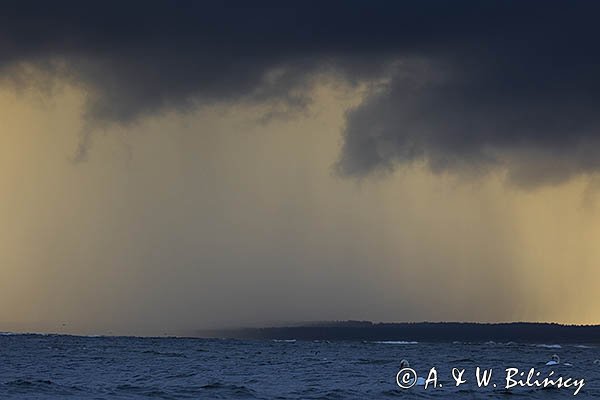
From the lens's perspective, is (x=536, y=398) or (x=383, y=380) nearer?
(x=536, y=398)

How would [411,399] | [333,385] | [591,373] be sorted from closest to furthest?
[411,399] → [333,385] → [591,373]

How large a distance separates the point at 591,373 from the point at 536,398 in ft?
145

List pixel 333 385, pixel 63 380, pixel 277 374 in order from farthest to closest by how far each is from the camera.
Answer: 1. pixel 277 374
2. pixel 63 380
3. pixel 333 385

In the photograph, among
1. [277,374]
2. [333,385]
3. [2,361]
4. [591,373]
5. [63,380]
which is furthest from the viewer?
[2,361]

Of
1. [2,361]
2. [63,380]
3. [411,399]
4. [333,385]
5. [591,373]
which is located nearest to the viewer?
[411,399]

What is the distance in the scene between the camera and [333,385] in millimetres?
87875

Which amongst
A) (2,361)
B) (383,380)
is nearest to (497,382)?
(383,380)

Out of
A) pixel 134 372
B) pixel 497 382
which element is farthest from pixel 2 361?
pixel 497 382

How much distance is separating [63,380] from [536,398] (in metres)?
46.2

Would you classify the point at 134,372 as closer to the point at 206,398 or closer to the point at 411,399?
the point at 206,398

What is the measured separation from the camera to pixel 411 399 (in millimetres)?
72438

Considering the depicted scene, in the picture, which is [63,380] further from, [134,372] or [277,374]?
[277,374]

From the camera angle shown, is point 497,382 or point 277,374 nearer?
point 497,382

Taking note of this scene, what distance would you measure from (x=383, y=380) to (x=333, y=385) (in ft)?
24.6
